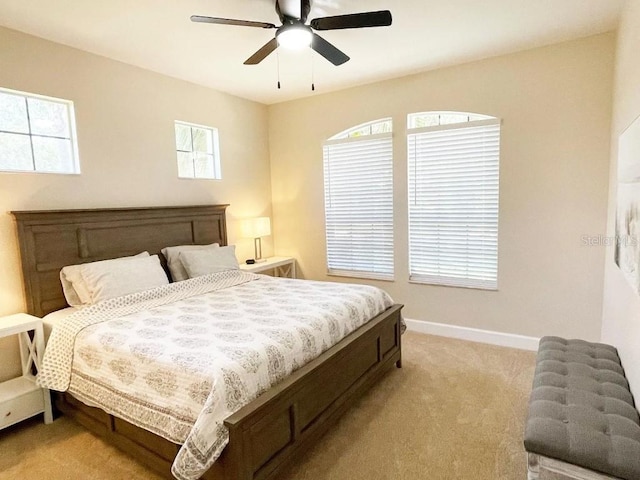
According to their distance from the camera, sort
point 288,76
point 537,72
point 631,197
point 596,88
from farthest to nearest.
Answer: point 288,76
point 537,72
point 596,88
point 631,197

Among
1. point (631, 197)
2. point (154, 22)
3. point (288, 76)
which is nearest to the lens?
point (631, 197)

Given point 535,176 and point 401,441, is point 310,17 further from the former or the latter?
point 401,441

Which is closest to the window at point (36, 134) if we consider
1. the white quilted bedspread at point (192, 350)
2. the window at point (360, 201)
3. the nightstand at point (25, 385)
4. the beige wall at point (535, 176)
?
the nightstand at point (25, 385)

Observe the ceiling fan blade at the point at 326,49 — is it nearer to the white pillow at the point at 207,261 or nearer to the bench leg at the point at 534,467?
the white pillow at the point at 207,261

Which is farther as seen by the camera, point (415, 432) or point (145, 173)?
point (145, 173)

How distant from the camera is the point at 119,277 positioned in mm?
2818

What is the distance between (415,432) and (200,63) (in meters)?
3.51

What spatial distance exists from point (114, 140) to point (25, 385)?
2.06 m

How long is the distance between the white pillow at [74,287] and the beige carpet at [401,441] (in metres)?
0.83

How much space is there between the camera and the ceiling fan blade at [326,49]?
94.4 inches

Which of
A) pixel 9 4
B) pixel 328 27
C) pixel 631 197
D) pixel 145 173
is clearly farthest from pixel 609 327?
pixel 9 4

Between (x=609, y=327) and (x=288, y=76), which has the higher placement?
(x=288, y=76)

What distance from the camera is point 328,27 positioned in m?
2.29

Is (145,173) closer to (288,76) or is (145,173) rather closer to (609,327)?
(288,76)
